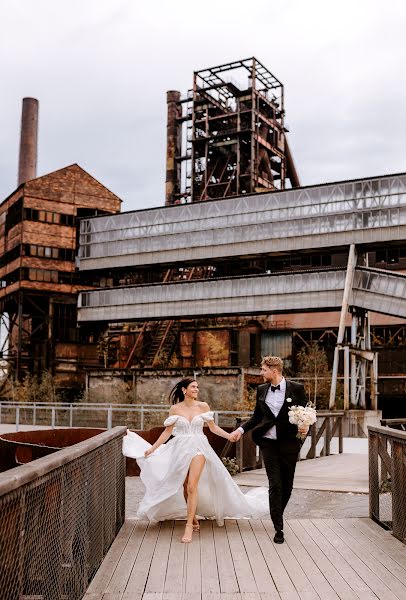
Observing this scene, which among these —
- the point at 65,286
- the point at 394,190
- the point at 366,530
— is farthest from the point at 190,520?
the point at 65,286

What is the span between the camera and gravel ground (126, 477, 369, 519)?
10219mm

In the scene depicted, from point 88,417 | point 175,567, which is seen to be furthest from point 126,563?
point 88,417

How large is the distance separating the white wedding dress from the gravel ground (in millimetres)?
2474

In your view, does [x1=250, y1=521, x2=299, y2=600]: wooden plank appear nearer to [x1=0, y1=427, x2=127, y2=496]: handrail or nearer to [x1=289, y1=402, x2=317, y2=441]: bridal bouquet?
[x1=289, y1=402, x2=317, y2=441]: bridal bouquet

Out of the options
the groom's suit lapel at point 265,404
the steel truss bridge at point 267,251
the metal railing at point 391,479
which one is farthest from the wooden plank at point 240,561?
the steel truss bridge at point 267,251

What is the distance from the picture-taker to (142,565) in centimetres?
615

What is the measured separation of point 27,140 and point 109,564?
195 ft

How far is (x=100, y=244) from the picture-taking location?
48.3 m

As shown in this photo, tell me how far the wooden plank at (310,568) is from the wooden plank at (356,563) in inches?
12.2

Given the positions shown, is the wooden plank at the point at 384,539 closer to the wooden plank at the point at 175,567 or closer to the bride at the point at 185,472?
the bride at the point at 185,472

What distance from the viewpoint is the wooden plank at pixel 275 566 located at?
5344 mm

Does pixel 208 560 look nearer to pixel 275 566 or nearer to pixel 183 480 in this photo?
pixel 275 566

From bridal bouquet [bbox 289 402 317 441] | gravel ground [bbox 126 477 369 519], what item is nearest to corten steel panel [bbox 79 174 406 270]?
gravel ground [bbox 126 477 369 519]

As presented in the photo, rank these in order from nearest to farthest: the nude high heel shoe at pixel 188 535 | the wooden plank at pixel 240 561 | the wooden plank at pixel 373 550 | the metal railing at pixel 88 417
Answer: the wooden plank at pixel 240 561
the wooden plank at pixel 373 550
the nude high heel shoe at pixel 188 535
the metal railing at pixel 88 417
